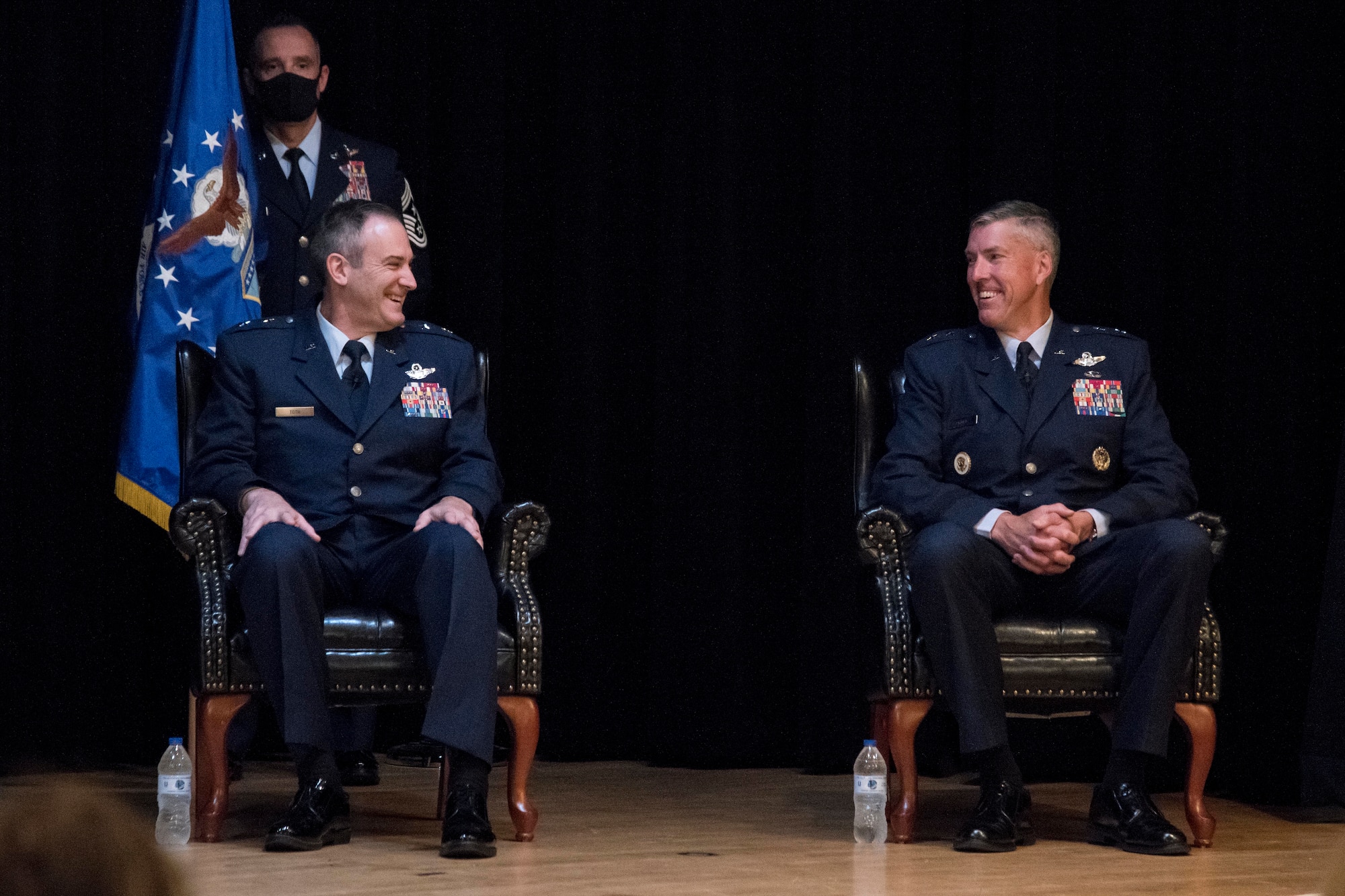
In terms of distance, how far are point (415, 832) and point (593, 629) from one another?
54.2 inches

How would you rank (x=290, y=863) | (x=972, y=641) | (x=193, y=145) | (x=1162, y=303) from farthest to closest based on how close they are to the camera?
(x=1162, y=303)
(x=193, y=145)
(x=972, y=641)
(x=290, y=863)

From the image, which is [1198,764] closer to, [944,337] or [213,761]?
[944,337]

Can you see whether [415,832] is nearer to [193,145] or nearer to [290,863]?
[290,863]

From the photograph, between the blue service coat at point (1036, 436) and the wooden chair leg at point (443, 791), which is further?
the blue service coat at point (1036, 436)

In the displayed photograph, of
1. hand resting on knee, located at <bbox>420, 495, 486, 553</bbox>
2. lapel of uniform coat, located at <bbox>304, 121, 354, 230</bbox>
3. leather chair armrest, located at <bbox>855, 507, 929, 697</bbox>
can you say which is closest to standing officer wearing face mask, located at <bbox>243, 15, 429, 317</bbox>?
A: lapel of uniform coat, located at <bbox>304, 121, 354, 230</bbox>

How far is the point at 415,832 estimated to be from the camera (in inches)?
132

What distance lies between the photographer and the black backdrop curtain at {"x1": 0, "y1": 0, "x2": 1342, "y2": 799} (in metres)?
4.27

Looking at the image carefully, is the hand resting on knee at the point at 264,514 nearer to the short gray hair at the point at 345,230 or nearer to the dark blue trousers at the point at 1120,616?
the short gray hair at the point at 345,230

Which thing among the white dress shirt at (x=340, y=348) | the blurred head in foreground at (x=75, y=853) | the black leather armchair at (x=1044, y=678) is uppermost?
the white dress shirt at (x=340, y=348)

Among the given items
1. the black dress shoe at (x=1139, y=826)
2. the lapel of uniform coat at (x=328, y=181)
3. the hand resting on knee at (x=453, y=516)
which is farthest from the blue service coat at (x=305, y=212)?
the black dress shoe at (x=1139, y=826)

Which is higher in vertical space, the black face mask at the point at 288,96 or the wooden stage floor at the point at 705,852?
the black face mask at the point at 288,96

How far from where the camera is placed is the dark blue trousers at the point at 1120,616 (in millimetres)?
3197

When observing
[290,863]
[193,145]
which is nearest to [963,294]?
[193,145]

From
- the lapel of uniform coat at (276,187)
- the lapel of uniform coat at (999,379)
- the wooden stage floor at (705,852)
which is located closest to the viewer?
the wooden stage floor at (705,852)
